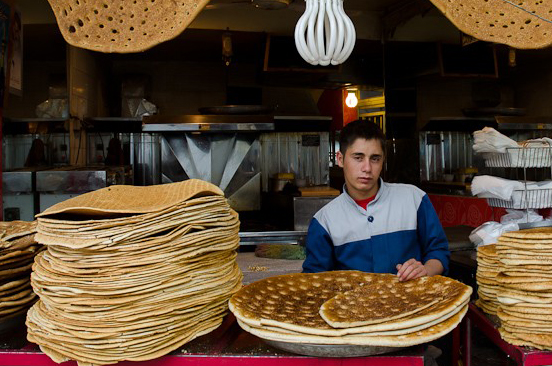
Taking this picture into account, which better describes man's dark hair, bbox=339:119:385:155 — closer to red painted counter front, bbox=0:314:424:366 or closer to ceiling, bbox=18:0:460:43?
red painted counter front, bbox=0:314:424:366

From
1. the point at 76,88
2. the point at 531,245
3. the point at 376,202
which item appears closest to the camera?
Result: the point at 531,245

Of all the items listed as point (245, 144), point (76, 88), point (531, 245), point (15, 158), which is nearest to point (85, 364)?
point (531, 245)

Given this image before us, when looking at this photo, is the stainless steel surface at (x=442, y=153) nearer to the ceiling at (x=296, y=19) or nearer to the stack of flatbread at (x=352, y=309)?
the ceiling at (x=296, y=19)

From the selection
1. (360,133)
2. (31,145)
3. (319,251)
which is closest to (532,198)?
(360,133)

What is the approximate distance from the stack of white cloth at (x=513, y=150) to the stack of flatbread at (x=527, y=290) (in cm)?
132

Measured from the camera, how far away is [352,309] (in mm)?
1322

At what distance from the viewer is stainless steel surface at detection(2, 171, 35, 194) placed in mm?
4344

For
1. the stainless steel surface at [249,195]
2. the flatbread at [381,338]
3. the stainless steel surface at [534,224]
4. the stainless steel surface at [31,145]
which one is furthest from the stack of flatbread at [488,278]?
the stainless steel surface at [31,145]

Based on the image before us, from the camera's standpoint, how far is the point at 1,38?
8.44ft

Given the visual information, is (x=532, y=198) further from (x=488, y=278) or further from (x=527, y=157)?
(x=488, y=278)

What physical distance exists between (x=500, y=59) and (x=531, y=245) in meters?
7.89

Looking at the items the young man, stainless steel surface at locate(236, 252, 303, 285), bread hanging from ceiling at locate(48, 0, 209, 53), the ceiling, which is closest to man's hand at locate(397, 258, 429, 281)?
the young man

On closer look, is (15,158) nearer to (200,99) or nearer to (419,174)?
(200,99)

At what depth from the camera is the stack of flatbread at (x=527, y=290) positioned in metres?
1.40
